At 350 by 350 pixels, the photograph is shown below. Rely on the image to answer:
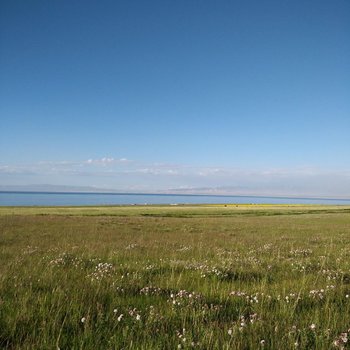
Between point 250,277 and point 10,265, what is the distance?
7073mm

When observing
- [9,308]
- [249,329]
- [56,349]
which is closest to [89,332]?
[56,349]

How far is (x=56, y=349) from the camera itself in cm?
423

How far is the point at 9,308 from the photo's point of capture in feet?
18.4

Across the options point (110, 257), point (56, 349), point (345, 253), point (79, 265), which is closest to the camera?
point (56, 349)

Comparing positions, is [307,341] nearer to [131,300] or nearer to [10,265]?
[131,300]

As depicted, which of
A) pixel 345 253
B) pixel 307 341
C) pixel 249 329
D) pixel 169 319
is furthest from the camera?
pixel 345 253

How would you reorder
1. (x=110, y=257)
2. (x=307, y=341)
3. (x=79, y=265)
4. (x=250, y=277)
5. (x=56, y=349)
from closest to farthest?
(x=56, y=349) < (x=307, y=341) < (x=250, y=277) < (x=79, y=265) < (x=110, y=257)

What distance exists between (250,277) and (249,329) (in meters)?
5.11

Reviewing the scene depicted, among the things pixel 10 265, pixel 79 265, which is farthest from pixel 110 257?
pixel 10 265

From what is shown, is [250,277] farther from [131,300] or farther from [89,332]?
[89,332]

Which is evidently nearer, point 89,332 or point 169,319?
point 89,332

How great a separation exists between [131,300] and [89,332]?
207cm

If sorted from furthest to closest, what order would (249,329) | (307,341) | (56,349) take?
(249,329)
(307,341)
(56,349)

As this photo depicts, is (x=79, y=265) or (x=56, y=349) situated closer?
(x=56, y=349)
